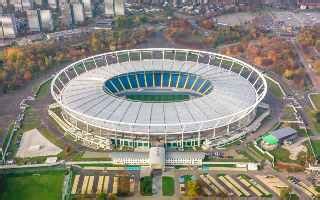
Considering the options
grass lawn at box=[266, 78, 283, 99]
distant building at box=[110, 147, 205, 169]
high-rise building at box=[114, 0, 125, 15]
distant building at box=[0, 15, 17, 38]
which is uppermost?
high-rise building at box=[114, 0, 125, 15]

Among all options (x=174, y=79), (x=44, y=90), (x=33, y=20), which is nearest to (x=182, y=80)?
(x=174, y=79)

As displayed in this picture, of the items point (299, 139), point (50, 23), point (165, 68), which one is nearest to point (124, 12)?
point (50, 23)

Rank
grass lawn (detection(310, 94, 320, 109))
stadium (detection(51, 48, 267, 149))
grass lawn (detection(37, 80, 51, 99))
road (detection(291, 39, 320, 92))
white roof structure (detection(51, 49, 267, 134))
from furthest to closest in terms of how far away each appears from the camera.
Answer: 1. road (detection(291, 39, 320, 92))
2. grass lawn (detection(37, 80, 51, 99))
3. grass lawn (detection(310, 94, 320, 109))
4. stadium (detection(51, 48, 267, 149))
5. white roof structure (detection(51, 49, 267, 134))

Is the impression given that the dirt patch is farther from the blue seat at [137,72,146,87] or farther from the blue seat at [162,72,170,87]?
the blue seat at [137,72,146,87]

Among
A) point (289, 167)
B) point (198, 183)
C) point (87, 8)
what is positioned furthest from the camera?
point (87, 8)

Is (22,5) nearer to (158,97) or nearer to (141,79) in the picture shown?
(141,79)

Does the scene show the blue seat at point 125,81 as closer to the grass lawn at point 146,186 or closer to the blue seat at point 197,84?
the blue seat at point 197,84

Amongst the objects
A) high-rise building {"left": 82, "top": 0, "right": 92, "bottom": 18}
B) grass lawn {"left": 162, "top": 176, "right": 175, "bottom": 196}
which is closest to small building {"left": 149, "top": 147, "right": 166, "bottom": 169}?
grass lawn {"left": 162, "top": 176, "right": 175, "bottom": 196}
